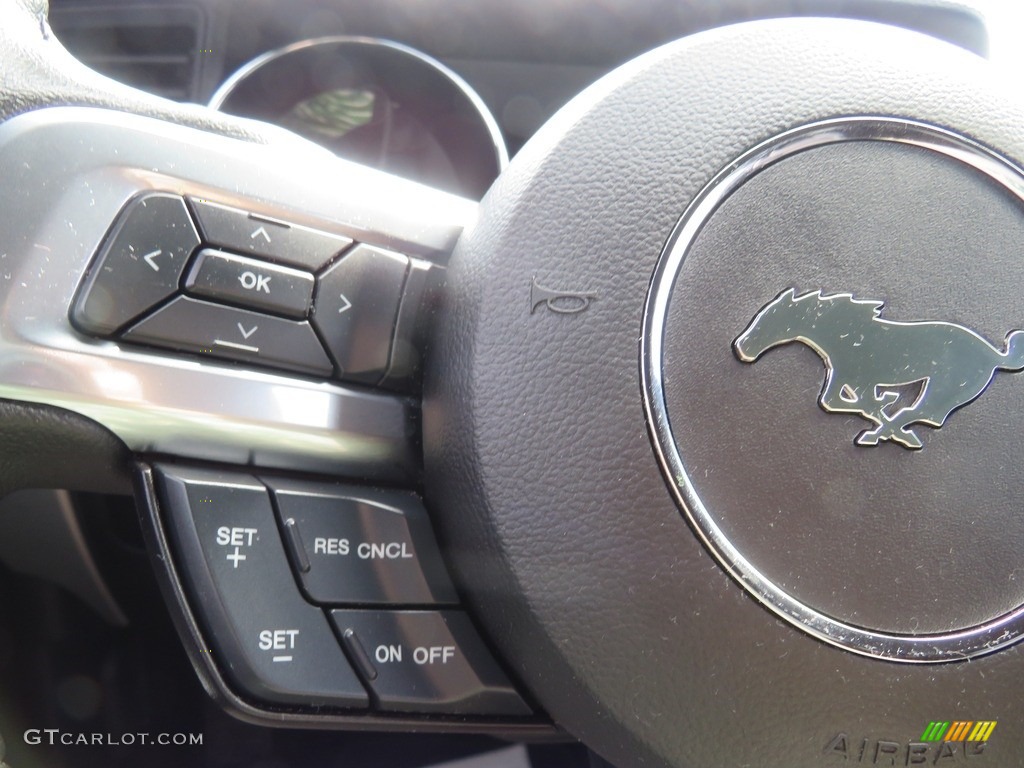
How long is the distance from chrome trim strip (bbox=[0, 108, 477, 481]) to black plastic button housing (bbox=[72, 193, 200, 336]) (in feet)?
0.04

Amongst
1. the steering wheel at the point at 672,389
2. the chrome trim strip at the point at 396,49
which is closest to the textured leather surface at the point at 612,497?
the steering wheel at the point at 672,389

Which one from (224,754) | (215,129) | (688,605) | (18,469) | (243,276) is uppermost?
(215,129)

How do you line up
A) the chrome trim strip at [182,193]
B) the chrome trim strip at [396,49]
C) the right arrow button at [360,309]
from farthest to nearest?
1. the chrome trim strip at [396,49]
2. the right arrow button at [360,309]
3. the chrome trim strip at [182,193]

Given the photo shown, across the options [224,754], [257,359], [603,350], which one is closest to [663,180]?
[603,350]

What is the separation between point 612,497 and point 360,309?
0.27 meters

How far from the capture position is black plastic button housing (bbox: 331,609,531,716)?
30.6 inches

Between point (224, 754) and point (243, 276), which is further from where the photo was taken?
point (224, 754)

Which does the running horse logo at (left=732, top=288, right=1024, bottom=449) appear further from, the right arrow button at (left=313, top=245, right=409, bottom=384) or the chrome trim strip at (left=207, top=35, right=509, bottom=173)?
the chrome trim strip at (left=207, top=35, right=509, bottom=173)

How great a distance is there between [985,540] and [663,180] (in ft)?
1.36

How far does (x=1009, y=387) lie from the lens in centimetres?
83

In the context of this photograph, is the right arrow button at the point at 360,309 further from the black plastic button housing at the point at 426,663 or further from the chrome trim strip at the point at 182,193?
the black plastic button housing at the point at 426,663

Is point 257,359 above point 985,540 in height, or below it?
above

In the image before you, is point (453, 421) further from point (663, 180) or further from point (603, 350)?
point (663, 180)

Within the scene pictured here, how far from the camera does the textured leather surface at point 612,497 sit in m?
0.73
